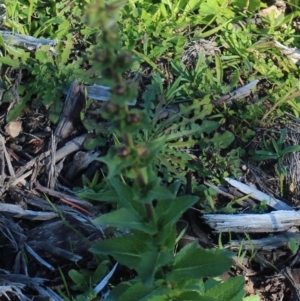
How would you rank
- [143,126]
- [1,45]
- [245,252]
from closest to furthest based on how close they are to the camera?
[143,126]
[245,252]
[1,45]

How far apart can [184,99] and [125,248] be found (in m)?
1.67

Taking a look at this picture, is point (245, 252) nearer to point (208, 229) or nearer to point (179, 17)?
point (208, 229)

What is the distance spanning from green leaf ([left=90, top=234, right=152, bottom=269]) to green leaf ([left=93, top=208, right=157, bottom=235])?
226mm

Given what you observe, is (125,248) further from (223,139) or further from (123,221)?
(223,139)

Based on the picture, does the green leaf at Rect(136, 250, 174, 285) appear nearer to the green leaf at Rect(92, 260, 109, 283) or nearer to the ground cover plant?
the ground cover plant

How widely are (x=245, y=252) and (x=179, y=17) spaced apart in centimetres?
182

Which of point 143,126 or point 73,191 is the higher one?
point 143,126

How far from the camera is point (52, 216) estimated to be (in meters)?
3.78

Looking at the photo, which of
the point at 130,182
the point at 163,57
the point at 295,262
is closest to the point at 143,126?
the point at 130,182

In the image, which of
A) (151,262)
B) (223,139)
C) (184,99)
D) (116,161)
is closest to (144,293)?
(151,262)

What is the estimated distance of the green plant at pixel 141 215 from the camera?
1.96 metres

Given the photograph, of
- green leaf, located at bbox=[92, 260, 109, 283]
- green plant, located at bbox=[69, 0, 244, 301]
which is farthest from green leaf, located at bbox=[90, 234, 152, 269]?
green leaf, located at bbox=[92, 260, 109, 283]

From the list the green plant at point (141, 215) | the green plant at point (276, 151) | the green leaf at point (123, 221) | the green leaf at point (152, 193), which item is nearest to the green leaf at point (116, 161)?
the green plant at point (141, 215)

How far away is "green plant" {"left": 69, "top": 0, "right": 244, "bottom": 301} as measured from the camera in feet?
6.42
